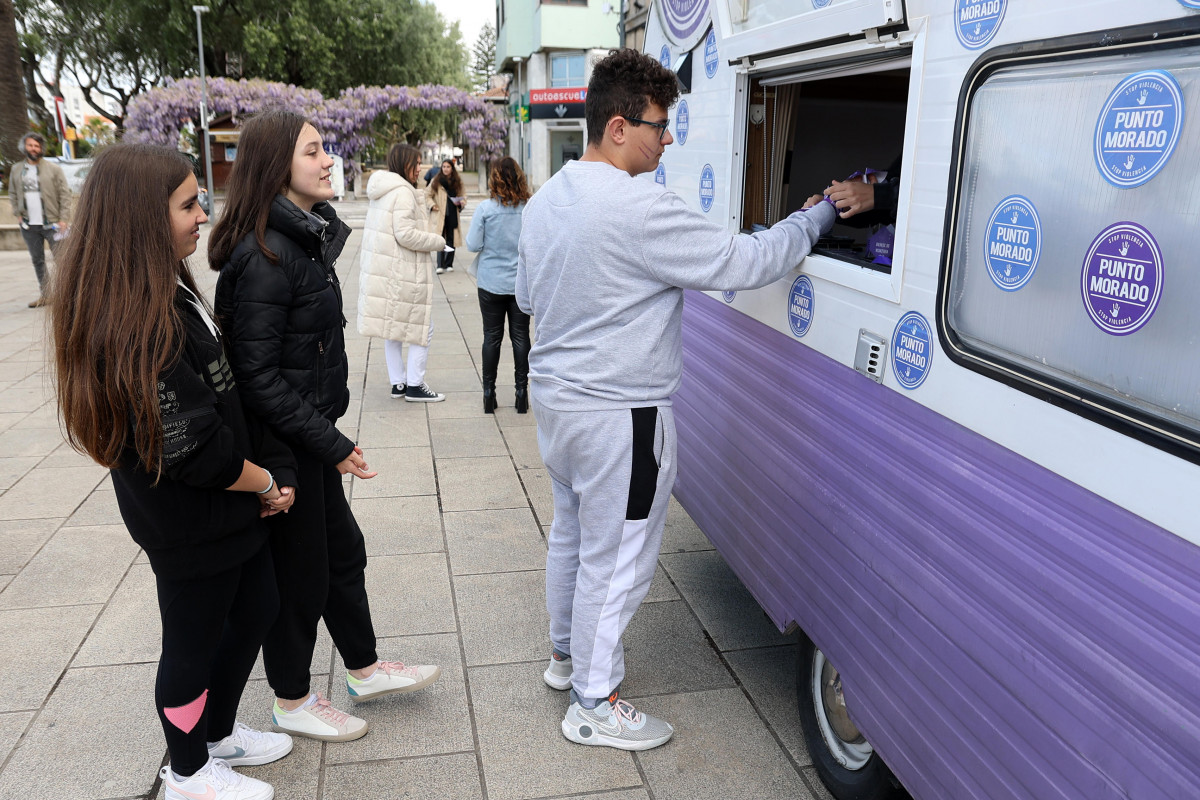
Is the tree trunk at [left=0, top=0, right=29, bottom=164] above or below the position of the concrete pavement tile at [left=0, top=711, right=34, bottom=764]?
above

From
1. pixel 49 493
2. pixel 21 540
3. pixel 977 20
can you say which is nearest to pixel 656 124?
pixel 977 20

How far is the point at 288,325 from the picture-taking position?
2.47m

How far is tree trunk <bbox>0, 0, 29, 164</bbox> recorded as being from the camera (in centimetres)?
1417

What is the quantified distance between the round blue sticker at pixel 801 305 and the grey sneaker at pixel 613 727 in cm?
130

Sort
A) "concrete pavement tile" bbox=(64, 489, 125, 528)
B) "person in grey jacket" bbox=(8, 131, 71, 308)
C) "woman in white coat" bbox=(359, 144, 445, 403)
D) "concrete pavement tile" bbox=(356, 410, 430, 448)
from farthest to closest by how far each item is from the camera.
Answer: "person in grey jacket" bbox=(8, 131, 71, 308), "woman in white coat" bbox=(359, 144, 445, 403), "concrete pavement tile" bbox=(356, 410, 430, 448), "concrete pavement tile" bbox=(64, 489, 125, 528)

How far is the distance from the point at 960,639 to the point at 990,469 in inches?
14.9

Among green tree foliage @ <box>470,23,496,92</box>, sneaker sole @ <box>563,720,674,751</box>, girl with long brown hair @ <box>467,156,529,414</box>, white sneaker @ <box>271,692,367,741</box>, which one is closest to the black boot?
girl with long brown hair @ <box>467,156,529,414</box>

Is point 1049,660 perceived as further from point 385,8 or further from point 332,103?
point 385,8

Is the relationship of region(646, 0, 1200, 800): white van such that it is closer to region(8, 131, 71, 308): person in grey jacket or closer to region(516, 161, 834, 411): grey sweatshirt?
region(516, 161, 834, 411): grey sweatshirt

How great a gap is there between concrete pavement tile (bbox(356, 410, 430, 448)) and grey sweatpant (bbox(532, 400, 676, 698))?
307 centimetres

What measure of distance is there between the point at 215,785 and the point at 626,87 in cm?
225

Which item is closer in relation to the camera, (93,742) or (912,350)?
(912,350)

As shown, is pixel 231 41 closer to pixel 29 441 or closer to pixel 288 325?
pixel 29 441

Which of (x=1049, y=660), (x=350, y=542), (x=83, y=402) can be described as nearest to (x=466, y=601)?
(x=350, y=542)
